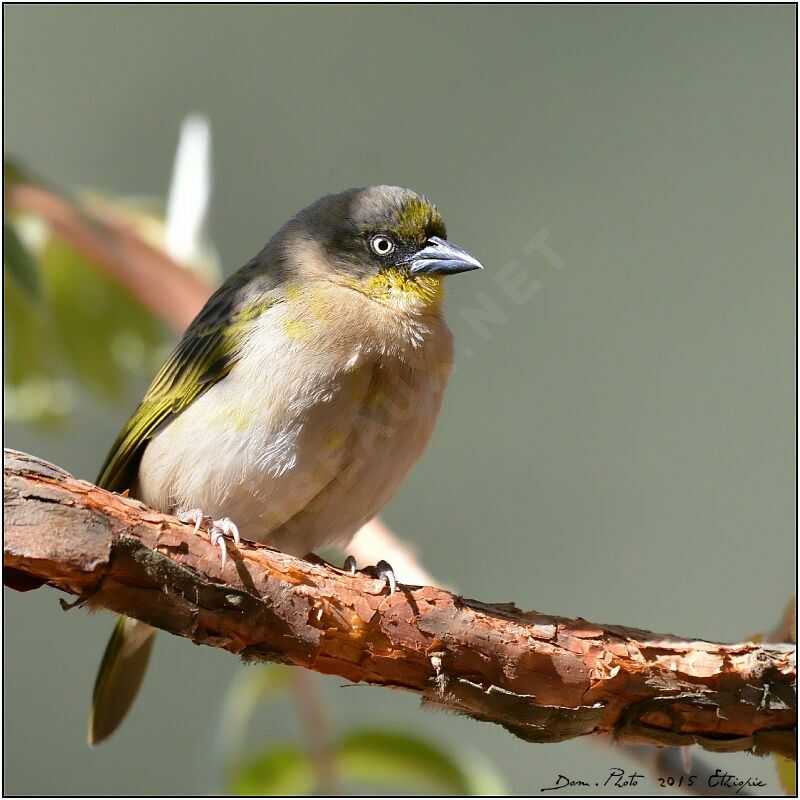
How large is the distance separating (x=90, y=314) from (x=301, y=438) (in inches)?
53.7

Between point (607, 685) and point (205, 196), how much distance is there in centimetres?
228

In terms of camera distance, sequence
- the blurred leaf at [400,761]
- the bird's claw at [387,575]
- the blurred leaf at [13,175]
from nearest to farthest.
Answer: the bird's claw at [387,575] < the blurred leaf at [13,175] < the blurred leaf at [400,761]

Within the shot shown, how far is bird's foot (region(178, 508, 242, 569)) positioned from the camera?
2.07 m

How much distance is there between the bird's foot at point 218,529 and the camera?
6.80 ft

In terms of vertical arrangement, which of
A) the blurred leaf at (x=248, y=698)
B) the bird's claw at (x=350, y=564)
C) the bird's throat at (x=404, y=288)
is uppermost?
the bird's throat at (x=404, y=288)

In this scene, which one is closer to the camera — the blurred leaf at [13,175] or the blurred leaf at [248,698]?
the blurred leaf at [13,175]

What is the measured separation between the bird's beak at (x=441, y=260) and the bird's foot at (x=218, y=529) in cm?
95

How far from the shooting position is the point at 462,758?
2.98m

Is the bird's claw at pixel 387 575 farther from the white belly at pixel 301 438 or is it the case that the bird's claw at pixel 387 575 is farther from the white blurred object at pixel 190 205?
the white blurred object at pixel 190 205

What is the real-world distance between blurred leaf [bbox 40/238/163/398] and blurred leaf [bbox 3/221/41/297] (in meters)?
1.05

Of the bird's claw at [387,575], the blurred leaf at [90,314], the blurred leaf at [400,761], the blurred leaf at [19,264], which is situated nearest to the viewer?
the bird's claw at [387,575]

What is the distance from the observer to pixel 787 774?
2.35 meters

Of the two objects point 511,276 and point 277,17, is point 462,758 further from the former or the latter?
point 277,17

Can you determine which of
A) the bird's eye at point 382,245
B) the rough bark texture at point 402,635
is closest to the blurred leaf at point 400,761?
the rough bark texture at point 402,635
